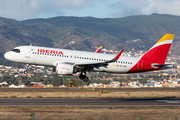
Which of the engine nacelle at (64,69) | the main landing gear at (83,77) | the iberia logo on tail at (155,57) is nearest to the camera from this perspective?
the engine nacelle at (64,69)

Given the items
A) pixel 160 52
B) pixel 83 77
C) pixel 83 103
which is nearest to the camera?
pixel 83 103

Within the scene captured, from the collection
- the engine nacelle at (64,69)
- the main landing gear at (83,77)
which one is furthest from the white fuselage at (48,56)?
the main landing gear at (83,77)

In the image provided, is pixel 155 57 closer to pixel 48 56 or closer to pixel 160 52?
pixel 160 52

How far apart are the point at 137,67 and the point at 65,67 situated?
41.8 ft

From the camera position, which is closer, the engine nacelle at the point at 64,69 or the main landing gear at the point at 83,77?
the engine nacelle at the point at 64,69

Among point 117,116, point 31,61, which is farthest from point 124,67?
point 117,116

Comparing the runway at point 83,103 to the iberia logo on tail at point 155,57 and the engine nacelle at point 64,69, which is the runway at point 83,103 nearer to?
the engine nacelle at point 64,69

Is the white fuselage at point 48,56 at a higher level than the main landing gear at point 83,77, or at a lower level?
higher

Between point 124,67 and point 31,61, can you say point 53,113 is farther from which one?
point 124,67

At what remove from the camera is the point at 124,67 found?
46.1 meters

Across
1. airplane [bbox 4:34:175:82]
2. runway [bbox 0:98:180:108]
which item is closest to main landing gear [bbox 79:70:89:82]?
airplane [bbox 4:34:175:82]

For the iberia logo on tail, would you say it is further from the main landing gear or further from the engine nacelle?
the engine nacelle

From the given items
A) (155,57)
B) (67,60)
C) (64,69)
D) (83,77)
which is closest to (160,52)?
(155,57)

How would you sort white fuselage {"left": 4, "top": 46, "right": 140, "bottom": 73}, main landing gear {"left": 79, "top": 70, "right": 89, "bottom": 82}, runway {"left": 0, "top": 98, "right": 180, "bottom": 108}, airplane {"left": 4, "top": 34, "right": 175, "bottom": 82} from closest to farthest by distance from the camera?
runway {"left": 0, "top": 98, "right": 180, "bottom": 108}
airplane {"left": 4, "top": 34, "right": 175, "bottom": 82}
white fuselage {"left": 4, "top": 46, "right": 140, "bottom": 73}
main landing gear {"left": 79, "top": 70, "right": 89, "bottom": 82}
